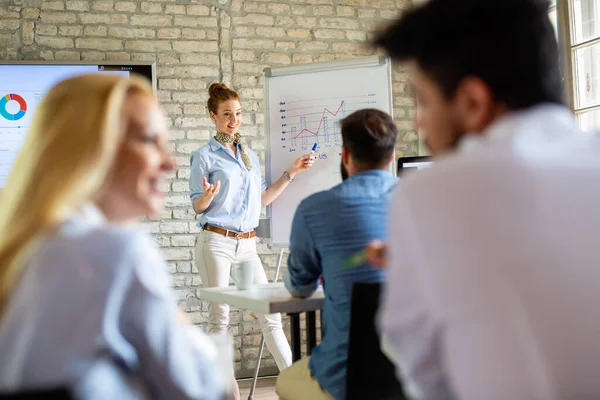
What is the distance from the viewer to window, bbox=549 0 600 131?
3773 millimetres

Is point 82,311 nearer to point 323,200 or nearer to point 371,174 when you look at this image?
point 323,200

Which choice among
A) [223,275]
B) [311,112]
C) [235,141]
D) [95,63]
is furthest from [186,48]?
[223,275]

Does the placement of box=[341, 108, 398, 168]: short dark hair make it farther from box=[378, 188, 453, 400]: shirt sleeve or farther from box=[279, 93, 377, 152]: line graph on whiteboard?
box=[279, 93, 377, 152]: line graph on whiteboard

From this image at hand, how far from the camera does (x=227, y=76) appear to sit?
4.62 m

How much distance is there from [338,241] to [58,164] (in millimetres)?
1085

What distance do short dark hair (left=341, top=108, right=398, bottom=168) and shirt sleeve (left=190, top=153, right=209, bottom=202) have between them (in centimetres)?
183

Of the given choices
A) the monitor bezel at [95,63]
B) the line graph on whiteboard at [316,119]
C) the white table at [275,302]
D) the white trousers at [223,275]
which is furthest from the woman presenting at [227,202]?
the white table at [275,302]

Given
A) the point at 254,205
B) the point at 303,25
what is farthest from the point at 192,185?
the point at 303,25

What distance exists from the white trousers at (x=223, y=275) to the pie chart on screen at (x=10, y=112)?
4.96ft

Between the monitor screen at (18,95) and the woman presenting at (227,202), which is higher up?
the monitor screen at (18,95)

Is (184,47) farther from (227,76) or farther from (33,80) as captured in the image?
(33,80)

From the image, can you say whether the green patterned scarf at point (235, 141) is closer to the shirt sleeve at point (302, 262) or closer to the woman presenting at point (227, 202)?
the woman presenting at point (227, 202)

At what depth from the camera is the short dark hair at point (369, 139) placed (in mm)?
2002

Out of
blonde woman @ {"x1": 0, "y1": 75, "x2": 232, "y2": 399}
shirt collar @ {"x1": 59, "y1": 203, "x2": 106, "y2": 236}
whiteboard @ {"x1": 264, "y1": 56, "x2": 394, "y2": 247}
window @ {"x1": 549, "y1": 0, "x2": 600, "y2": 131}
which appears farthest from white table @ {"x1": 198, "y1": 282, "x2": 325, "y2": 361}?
window @ {"x1": 549, "y1": 0, "x2": 600, "y2": 131}
